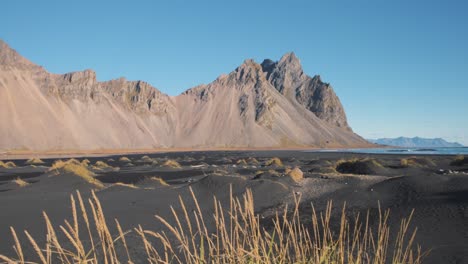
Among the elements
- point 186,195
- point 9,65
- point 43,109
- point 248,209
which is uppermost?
point 9,65

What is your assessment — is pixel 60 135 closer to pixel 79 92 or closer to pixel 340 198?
pixel 79 92

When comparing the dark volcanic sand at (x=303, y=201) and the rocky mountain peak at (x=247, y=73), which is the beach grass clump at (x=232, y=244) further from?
the rocky mountain peak at (x=247, y=73)

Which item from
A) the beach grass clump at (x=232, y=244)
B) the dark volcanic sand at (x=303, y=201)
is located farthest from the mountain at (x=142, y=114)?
the beach grass clump at (x=232, y=244)

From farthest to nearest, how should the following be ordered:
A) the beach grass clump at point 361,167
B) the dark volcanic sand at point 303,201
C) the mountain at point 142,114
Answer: the mountain at point 142,114, the beach grass clump at point 361,167, the dark volcanic sand at point 303,201

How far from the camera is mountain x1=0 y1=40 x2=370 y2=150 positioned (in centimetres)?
9119

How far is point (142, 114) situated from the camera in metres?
132

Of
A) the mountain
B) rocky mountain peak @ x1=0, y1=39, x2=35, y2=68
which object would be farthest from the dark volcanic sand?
rocky mountain peak @ x1=0, y1=39, x2=35, y2=68

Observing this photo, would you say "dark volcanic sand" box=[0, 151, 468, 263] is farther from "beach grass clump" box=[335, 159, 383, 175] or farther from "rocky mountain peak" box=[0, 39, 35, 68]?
"rocky mountain peak" box=[0, 39, 35, 68]

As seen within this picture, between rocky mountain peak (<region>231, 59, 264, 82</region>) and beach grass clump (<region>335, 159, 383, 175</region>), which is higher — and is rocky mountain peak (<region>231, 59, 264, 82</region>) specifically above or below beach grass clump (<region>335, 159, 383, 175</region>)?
A: above

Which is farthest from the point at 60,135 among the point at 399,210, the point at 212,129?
the point at 399,210

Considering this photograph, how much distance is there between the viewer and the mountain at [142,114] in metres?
91.2

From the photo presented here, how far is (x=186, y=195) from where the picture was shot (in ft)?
58.3

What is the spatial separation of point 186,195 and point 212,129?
124 meters

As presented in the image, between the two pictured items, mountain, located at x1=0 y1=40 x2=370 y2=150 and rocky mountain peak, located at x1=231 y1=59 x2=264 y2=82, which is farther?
rocky mountain peak, located at x1=231 y1=59 x2=264 y2=82
